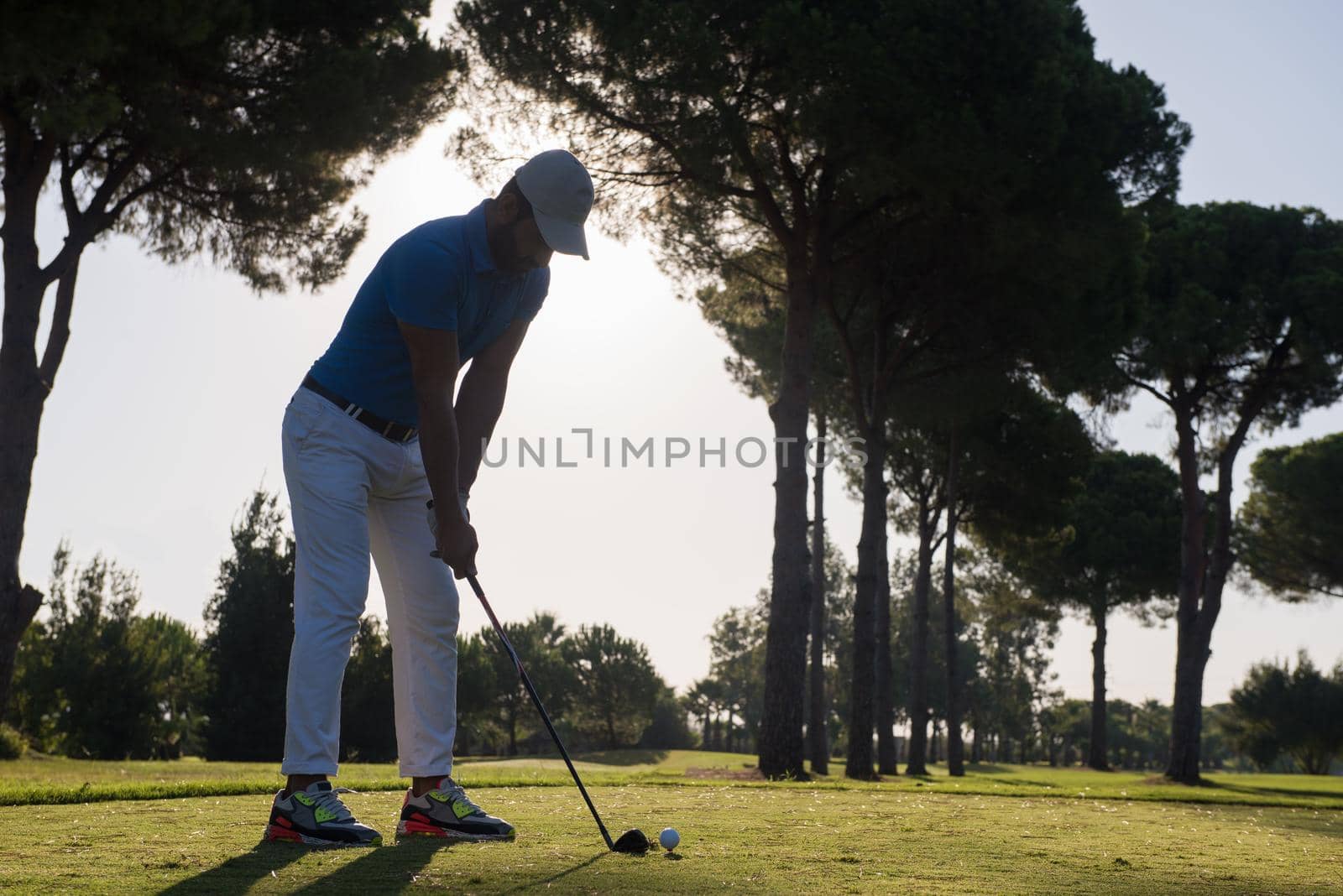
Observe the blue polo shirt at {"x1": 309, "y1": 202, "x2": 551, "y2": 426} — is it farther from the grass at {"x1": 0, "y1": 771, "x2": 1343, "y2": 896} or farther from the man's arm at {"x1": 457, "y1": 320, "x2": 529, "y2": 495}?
the grass at {"x1": 0, "y1": 771, "x2": 1343, "y2": 896}

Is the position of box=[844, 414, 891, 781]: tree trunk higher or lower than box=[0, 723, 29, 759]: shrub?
higher

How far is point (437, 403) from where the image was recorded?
351 centimetres

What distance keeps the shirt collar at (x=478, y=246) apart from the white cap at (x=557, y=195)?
19cm

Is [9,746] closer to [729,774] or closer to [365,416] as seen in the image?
[729,774]

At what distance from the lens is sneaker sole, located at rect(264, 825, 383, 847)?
10.9 ft

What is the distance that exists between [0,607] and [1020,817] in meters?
11.7

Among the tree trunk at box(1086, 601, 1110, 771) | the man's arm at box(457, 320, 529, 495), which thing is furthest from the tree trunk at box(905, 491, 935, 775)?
the man's arm at box(457, 320, 529, 495)

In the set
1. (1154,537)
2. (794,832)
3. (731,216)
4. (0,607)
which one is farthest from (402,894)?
(1154,537)

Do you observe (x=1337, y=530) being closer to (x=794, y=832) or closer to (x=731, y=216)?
(x=731, y=216)

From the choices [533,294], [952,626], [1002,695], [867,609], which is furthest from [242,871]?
[1002,695]

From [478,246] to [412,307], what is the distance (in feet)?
1.08

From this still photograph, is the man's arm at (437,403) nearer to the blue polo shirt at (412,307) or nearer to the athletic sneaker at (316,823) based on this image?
the blue polo shirt at (412,307)

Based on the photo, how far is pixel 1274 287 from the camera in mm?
22344

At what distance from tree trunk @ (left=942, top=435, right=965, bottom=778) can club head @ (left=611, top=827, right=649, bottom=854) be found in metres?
23.2
